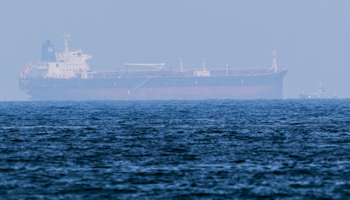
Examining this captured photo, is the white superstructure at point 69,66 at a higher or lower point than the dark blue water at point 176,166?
higher

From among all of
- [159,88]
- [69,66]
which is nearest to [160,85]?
[159,88]

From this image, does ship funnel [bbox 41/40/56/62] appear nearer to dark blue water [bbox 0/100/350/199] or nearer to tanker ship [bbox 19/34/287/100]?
tanker ship [bbox 19/34/287/100]

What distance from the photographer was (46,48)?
18900cm

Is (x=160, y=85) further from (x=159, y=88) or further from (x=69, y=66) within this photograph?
(x=69, y=66)

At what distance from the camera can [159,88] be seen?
537 ft

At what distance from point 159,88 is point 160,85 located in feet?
3.13

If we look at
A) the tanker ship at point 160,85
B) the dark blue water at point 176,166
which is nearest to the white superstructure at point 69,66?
the tanker ship at point 160,85

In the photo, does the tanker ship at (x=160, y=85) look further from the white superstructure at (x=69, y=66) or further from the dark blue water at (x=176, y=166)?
the dark blue water at (x=176, y=166)

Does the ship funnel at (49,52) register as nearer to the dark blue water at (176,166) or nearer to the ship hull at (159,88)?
the ship hull at (159,88)

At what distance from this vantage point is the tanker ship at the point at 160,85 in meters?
Answer: 160

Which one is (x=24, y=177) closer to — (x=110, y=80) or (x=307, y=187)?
(x=307, y=187)

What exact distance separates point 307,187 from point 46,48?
178 m

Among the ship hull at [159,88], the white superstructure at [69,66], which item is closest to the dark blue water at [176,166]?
the ship hull at [159,88]

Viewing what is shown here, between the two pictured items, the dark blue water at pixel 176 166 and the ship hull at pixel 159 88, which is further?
the ship hull at pixel 159 88
